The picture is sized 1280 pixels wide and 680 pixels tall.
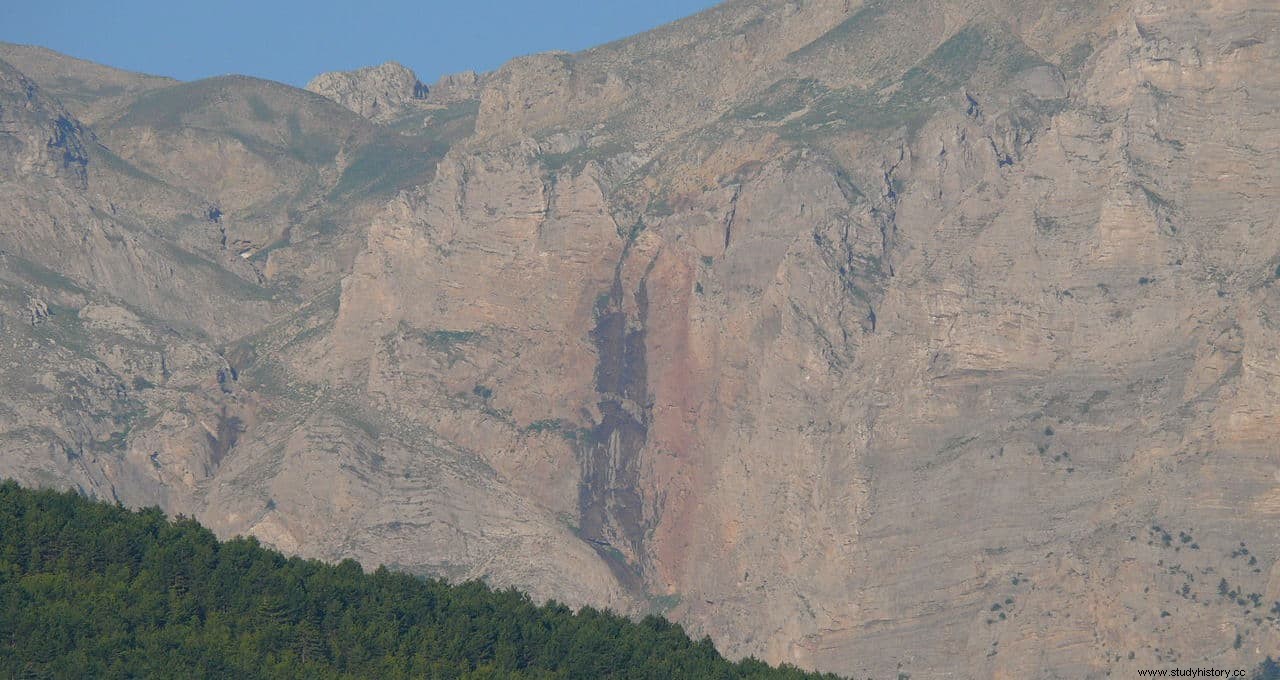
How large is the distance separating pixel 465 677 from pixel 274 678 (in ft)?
37.0

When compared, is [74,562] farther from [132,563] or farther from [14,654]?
[14,654]

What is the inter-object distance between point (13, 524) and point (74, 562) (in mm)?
4596

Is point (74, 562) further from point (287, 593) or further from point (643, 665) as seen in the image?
point (643, 665)

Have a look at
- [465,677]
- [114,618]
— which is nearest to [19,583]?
[114,618]

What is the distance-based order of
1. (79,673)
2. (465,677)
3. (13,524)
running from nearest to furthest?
(79,673), (465,677), (13,524)

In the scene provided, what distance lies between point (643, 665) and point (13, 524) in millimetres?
35321

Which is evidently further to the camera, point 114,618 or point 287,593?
point 287,593

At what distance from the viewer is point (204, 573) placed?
199m

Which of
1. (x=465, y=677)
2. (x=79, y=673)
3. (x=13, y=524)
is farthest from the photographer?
(x=13, y=524)

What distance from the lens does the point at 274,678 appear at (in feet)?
589

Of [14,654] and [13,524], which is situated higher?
[13,524]

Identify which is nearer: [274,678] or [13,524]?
[274,678]

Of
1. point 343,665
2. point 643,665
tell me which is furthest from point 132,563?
point 643,665

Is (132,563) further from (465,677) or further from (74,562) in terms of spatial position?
(465,677)
